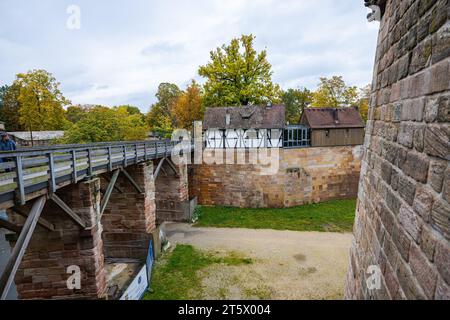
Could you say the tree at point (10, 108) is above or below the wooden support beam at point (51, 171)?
above

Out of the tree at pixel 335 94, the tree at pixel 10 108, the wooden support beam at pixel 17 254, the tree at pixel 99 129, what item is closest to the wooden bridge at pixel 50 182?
the wooden support beam at pixel 17 254

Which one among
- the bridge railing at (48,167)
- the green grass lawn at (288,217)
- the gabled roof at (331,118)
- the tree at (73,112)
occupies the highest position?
the tree at (73,112)

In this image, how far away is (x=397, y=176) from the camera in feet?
7.53

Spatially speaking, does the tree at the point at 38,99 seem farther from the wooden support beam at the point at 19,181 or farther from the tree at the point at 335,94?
the tree at the point at 335,94

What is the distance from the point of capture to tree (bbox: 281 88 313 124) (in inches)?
1604

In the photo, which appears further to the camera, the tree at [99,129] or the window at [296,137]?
the window at [296,137]

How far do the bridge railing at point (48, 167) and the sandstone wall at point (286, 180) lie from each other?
32.2 ft

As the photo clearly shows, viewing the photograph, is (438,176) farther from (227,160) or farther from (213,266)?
(227,160)

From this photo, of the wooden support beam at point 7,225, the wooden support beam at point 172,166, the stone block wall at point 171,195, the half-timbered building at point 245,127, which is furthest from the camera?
the half-timbered building at point 245,127

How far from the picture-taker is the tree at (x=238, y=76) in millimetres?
24641

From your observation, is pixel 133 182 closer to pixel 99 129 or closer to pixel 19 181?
pixel 19 181

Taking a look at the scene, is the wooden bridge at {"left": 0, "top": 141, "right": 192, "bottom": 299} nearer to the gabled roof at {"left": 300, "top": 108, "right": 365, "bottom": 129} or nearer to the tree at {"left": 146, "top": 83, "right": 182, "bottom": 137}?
the gabled roof at {"left": 300, "top": 108, "right": 365, "bottom": 129}

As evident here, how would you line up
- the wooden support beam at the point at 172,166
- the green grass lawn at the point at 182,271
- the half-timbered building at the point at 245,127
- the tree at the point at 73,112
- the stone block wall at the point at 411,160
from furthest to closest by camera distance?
the tree at the point at 73,112, the half-timbered building at the point at 245,127, the wooden support beam at the point at 172,166, the green grass lawn at the point at 182,271, the stone block wall at the point at 411,160
